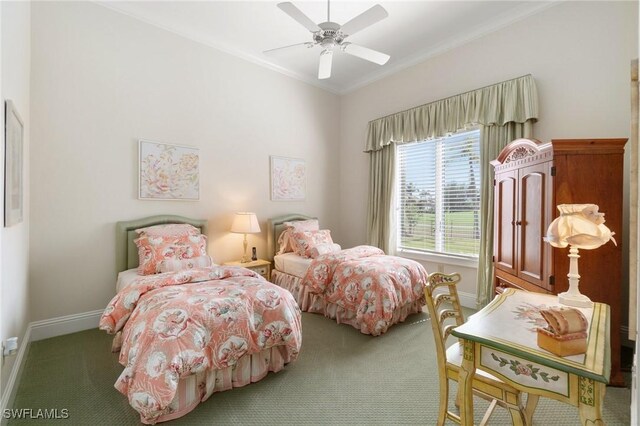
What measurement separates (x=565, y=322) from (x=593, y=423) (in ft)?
1.03

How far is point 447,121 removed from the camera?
3.85 m

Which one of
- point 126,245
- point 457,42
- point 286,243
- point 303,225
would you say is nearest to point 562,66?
point 457,42

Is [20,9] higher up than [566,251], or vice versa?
[20,9]

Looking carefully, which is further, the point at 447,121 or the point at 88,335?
the point at 447,121

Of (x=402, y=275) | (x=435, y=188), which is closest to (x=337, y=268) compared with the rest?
(x=402, y=275)

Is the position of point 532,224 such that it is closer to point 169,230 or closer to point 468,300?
point 468,300

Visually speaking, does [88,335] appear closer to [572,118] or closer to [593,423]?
[593,423]

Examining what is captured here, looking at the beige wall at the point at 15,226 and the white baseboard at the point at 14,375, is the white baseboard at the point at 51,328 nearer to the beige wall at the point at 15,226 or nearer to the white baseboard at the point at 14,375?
the white baseboard at the point at 14,375

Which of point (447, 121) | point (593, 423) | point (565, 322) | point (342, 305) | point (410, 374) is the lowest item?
point (410, 374)

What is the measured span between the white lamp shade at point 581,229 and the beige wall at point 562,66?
168cm

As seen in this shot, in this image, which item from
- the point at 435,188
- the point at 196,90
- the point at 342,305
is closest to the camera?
the point at 342,305

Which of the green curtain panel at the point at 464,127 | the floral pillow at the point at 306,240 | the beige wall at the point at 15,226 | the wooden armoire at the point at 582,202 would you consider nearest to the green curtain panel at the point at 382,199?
the green curtain panel at the point at 464,127

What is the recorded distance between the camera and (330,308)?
11.2ft

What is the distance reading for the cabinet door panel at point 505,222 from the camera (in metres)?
2.77
